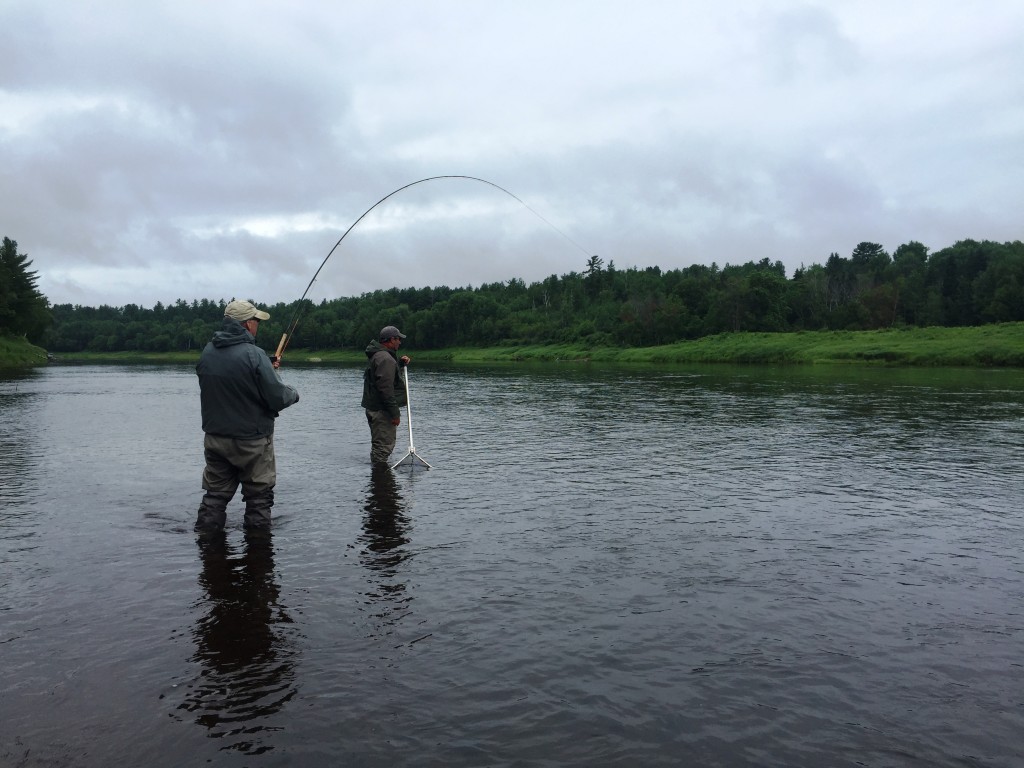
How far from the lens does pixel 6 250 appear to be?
330 ft

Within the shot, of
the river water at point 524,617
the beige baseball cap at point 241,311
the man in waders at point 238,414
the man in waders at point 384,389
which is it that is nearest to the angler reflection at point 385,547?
the river water at point 524,617

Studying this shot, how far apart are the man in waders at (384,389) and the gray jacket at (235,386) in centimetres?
494

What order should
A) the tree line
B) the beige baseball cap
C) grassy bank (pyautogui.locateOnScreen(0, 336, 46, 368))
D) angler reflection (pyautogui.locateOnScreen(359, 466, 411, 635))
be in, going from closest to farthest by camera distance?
angler reflection (pyautogui.locateOnScreen(359, 466, 411, 635)) < the beige baseball cap < grassy bank (pyautogui.locateOnScreen(0, 336, 46, 368)) < the tree line

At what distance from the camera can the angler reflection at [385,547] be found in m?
7.18

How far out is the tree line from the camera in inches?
4355

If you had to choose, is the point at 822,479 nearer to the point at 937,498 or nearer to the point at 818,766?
the point at 937,498

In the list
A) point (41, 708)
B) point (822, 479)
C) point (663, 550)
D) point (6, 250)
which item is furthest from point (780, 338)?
point (6, 250)

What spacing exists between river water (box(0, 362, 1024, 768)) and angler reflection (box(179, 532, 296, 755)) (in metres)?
0.02

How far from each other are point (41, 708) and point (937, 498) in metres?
12.2

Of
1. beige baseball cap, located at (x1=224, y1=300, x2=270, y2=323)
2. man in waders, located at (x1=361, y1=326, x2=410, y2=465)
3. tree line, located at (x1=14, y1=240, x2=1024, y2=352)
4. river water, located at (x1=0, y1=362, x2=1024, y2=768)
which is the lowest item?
river water, located at (x1=0, y1=362, x2=1024, y2=768)

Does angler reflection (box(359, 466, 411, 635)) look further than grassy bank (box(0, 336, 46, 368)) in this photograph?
No

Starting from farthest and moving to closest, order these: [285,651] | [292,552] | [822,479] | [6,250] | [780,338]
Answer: [6,250] < [780,338] < [822,479] < [292,552] < [285,651]

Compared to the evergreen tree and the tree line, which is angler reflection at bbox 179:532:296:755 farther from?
the evergreen tree

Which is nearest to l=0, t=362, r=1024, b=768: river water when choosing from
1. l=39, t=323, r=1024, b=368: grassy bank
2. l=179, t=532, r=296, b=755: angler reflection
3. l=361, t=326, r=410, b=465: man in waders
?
l=179, t=532, r=296, b=755: angler reflection
